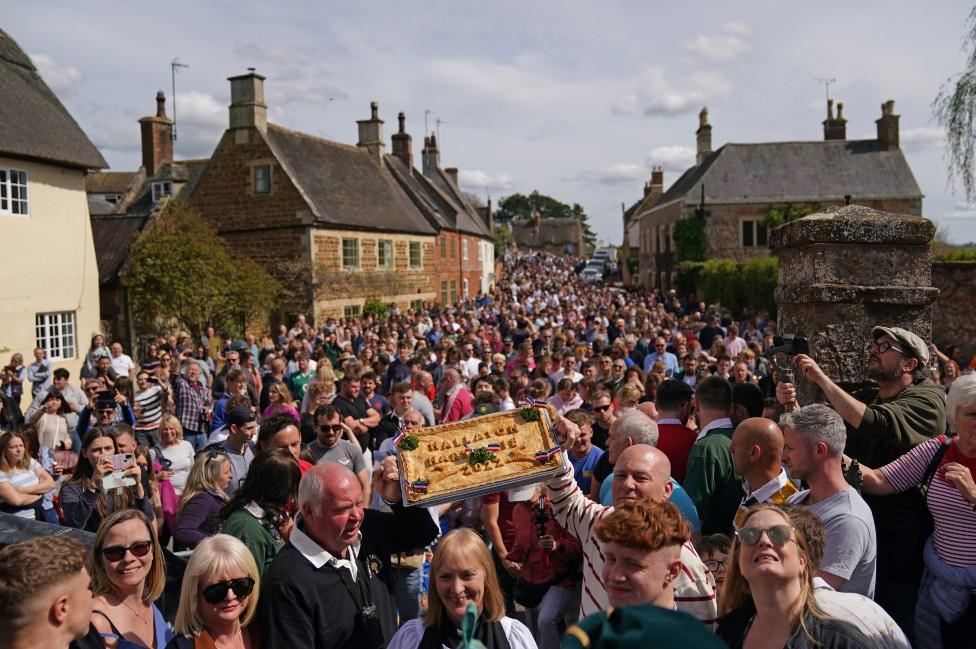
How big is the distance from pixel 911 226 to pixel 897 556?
6.17ft

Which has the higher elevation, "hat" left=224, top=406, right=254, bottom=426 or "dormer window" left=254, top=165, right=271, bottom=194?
"dormer window" left=254, top=165, right=271, bottom=194

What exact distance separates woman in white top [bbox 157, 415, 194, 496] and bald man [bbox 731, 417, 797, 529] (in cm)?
496

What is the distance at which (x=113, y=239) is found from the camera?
2433 cm

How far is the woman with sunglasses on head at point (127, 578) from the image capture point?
3338mm

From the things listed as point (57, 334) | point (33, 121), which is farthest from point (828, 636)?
point (33, 121)

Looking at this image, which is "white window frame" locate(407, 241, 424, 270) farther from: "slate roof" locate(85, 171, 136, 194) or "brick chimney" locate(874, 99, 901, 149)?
"slate roof" locate(85, 171, 136, 194)

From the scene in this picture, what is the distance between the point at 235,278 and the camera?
913 inches

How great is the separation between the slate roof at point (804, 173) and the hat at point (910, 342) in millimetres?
36528

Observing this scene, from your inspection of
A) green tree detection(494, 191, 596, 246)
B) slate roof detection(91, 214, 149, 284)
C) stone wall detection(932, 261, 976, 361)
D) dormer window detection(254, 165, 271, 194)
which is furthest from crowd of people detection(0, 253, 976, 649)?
green tree detection(494, 191, 596, 246)

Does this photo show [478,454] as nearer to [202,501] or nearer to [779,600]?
[779,600]

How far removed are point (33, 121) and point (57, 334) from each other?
5.26 m

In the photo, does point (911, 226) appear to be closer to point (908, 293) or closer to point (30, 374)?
point (908, 293)

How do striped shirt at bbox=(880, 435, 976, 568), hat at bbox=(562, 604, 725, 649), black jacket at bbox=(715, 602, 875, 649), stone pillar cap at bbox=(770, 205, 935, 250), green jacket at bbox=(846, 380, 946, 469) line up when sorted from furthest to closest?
stone pillar cap at bbox=(770, 205, 935, 250), green jacket at bbox=(846, 380, 946, 469), striped shirt at bbox=(880, 435, 976, 568), black jacket at bbox=(715, 602, 875, 649), hat at bbox=(562, 604, 725, 649)

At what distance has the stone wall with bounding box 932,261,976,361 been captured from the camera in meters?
13.4
